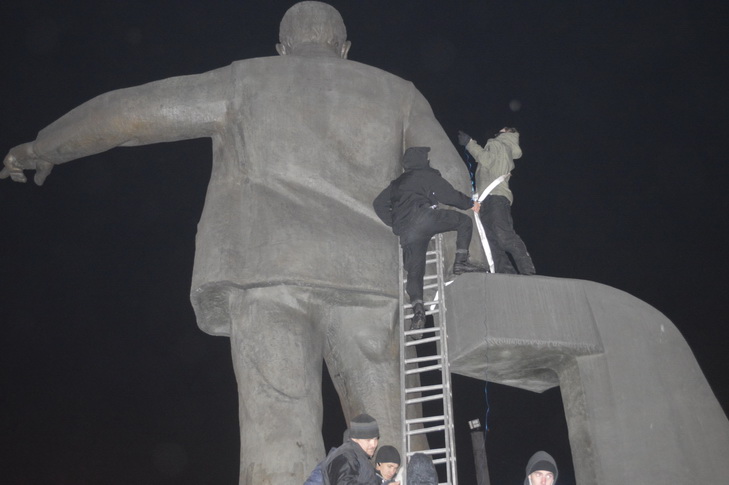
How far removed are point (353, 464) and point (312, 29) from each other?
3979 millimetres

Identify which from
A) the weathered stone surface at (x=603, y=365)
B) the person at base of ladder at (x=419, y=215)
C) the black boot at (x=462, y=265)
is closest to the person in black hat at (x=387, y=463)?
the weathered stone surface at (x=603, y=365)

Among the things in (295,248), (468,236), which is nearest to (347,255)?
(295,248)

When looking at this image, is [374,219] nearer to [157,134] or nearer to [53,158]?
[157,134]

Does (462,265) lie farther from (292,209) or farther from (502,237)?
(292,209)

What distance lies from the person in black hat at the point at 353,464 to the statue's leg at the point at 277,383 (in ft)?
3.35

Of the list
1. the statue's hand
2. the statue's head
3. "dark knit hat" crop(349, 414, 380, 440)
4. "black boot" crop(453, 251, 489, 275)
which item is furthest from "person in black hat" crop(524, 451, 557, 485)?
the statue's hand

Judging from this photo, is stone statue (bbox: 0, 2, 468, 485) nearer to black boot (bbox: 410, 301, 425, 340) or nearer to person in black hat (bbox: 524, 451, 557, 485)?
black boot (bbox: 410, 301, 425, 340)

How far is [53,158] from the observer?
23.4 feet

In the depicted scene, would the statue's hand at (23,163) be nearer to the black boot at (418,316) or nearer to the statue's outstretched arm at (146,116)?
the statue's outstretched arm at (146,116)

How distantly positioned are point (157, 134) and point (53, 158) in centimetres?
91

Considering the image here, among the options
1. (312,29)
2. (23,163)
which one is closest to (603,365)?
(312,29)

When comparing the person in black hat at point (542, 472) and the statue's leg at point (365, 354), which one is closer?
the person in black hat at point (542, 472)

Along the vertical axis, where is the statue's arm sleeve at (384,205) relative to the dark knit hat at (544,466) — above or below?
above

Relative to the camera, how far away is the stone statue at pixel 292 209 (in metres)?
6.06
